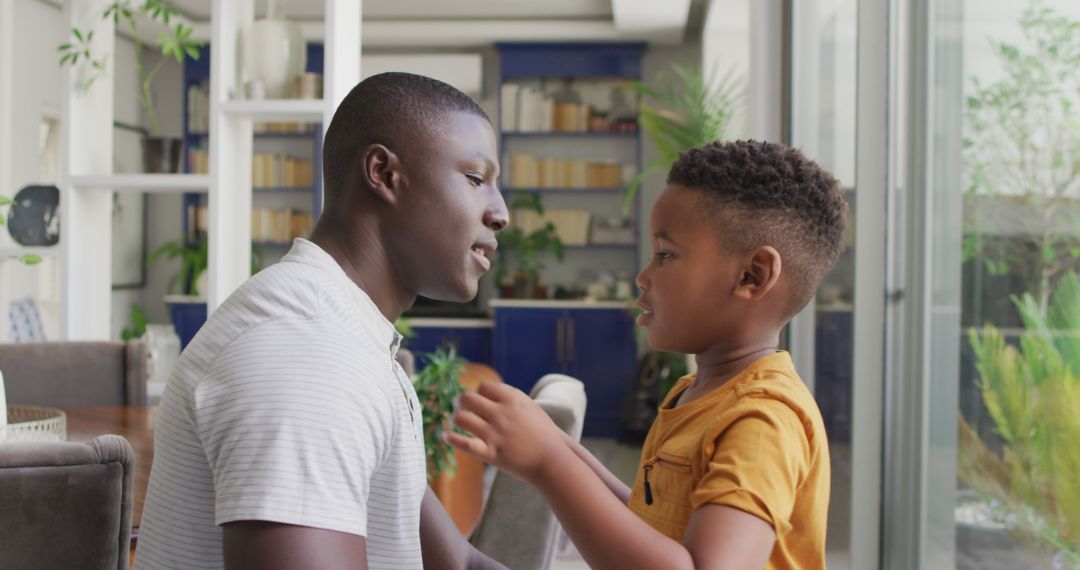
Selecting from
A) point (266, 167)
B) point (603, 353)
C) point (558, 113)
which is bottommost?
point (603, 353)

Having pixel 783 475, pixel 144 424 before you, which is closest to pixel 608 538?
pixel 783 475

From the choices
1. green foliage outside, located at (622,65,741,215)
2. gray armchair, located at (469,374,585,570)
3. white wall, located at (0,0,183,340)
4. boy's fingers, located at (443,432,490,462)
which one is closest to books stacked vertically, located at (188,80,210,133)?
white wall, located at (0,0,183,340)

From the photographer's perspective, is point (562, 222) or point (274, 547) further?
point (562, 222)

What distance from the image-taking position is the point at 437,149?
0.95 metres

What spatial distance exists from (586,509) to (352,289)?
0.92ft

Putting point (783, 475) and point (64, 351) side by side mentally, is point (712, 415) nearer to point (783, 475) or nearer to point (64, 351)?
point (783, 475)

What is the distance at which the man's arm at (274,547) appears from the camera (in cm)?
69

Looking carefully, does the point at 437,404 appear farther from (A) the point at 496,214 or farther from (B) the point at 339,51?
(A) the point at 496,214

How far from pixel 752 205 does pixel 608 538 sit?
16.6 inches

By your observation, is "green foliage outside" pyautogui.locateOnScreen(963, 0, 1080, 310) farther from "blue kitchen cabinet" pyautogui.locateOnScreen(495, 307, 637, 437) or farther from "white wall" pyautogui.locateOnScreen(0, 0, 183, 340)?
"blue kitchen cabinet" pyautogui.locateOnScreen(495, 307, 637, 437)

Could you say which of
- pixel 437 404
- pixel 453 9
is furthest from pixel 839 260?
pixel 453 9

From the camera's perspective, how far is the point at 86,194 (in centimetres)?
372

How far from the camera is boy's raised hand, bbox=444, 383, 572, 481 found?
36.3 inches

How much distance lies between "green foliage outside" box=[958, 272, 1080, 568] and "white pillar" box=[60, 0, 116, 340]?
297 cm
